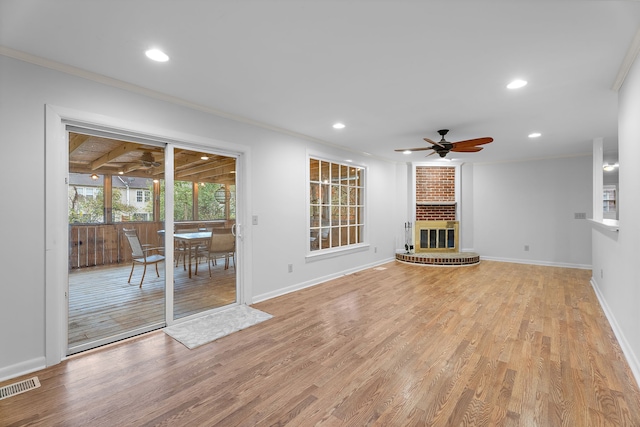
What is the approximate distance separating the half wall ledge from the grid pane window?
1361mm

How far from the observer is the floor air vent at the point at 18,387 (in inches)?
78.5

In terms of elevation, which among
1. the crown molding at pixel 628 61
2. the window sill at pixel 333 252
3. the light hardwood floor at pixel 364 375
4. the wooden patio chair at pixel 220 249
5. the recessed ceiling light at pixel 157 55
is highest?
the recessed ceiling light at pixel 157 55

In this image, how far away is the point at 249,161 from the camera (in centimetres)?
387

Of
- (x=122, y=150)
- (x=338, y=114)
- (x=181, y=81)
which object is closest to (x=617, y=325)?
(x=338, y=114)

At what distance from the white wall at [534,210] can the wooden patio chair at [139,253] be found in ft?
23.0

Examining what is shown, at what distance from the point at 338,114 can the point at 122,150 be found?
8.01 feet

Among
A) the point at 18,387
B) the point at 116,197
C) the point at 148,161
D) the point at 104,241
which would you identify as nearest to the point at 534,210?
the point at 148,161

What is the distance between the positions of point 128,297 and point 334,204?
11.5ft

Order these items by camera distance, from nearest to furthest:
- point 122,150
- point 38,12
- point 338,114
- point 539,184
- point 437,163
Result: point 38,12 → point 122,150 → point 338,114 → point 539,184 → point 437,163

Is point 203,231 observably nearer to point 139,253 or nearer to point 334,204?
point 139,253

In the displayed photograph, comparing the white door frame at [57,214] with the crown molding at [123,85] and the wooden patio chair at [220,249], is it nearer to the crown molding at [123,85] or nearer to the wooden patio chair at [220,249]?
the crown molding at [123,85]

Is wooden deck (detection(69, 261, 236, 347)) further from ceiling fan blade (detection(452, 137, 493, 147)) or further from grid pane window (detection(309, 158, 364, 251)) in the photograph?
ceiling fan blade (detection(452, 137, 493, 147))

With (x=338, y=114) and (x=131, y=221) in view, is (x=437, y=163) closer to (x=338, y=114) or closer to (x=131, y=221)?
(x=338, y=114)

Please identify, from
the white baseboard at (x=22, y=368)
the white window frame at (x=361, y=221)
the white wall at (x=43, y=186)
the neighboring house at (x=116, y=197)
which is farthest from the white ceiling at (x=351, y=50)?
the white baseboard at (x=22, y=368)
